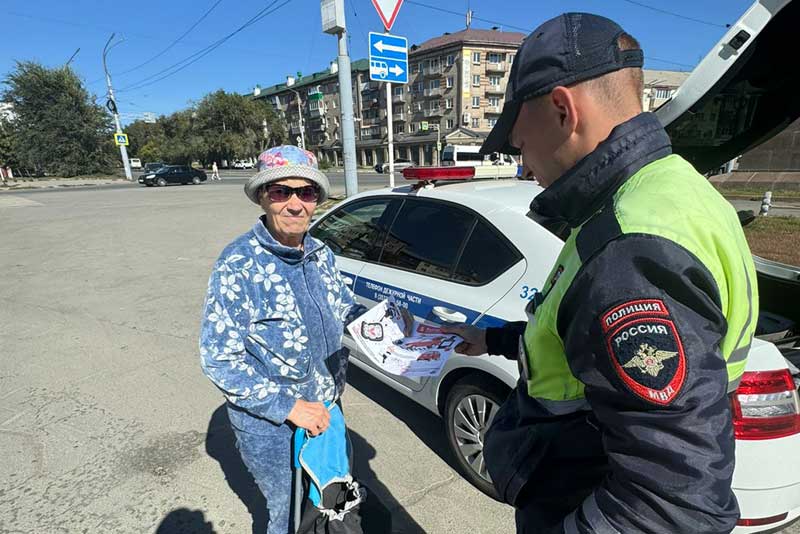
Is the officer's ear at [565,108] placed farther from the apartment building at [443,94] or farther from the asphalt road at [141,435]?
the apartment building at [443,94]

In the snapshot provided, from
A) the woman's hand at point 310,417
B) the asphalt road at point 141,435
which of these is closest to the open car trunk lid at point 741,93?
the woman's hand at point 310,417

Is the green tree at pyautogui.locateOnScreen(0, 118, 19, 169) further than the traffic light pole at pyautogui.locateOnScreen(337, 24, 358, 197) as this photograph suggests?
Yes

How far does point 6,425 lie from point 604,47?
13.5 ft

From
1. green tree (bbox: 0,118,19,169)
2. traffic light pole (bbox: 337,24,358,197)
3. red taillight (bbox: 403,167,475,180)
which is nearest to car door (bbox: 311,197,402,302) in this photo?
red taillight (bbox: 403,167,475,180)

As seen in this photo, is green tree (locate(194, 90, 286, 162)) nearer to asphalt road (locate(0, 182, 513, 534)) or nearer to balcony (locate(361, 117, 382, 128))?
balcony (locate(361, 117, 382, 128))

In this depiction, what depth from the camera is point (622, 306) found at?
A: 0.64 meters

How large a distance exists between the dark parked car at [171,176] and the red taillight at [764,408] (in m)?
33.7

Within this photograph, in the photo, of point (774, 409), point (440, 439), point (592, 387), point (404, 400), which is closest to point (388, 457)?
point (440, 439)

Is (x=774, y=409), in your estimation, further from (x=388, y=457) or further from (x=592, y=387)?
(x=388, y=457)

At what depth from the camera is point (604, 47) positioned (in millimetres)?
777

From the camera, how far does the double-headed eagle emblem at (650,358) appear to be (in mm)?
628

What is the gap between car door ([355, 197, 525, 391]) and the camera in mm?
2180

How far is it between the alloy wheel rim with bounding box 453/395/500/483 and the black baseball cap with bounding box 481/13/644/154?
171 centimetres

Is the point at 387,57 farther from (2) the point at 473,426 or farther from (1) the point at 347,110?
(2) the point at 473,426
